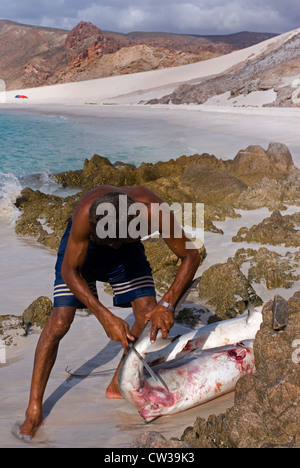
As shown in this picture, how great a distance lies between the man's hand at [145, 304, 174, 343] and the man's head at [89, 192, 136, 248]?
442 millimetres

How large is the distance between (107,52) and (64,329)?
6537cm

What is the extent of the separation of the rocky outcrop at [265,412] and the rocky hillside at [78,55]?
58137 mm

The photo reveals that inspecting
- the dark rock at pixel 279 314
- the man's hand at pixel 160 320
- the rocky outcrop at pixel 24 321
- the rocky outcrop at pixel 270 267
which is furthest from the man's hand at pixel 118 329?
the rocky outcrop at pixel 270 267

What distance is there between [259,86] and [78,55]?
41.2 meters

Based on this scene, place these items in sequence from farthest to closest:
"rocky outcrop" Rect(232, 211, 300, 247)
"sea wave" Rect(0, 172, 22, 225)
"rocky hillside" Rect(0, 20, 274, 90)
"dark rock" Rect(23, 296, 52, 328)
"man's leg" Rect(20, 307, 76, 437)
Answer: "rocky hillside" Rect(0, 20, 274, 90), "sea wave" Rect(0, 172, 22, 225), "rocky outcrop" Rect(232, 211, 300, 247), "dark rock" Rect(23, 296, 52, 328), "man's leg" Rect(20, 307, 76, 437)

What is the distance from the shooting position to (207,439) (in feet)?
8.48

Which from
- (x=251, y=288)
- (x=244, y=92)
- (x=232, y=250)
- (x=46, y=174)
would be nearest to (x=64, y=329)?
(x=251, y=288)

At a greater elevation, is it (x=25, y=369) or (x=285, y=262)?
(x=285, y=262)

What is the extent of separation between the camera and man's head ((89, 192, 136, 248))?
9.59 feet

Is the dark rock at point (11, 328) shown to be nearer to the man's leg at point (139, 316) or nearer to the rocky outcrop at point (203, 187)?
the man's leg at point (139, 316)

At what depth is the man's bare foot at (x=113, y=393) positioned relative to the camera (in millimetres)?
3369

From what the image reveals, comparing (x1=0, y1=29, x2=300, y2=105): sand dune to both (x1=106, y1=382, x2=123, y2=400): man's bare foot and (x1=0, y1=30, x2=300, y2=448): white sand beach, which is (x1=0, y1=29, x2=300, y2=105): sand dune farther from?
(x1=106, y1=382, x2=123, y2=400): man's bare foot

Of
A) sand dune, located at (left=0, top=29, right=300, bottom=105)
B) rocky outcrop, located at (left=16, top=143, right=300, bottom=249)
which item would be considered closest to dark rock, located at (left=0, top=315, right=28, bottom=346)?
rocky outcrop, located at (left=16, top=143, right=300, bottom=249)

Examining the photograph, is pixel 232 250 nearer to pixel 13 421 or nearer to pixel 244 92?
pixel 13 421
